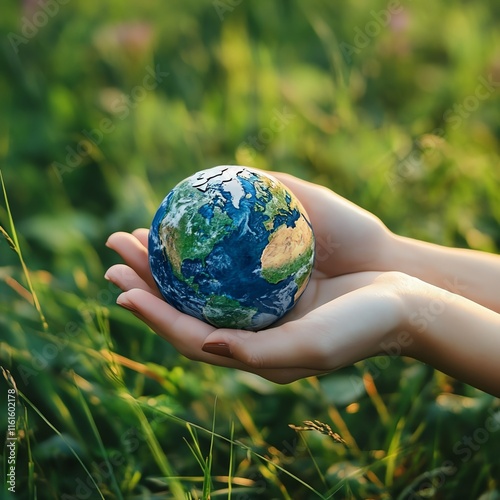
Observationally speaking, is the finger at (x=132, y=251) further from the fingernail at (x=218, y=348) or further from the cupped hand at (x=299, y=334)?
the fingernail at (x=218, y=348)

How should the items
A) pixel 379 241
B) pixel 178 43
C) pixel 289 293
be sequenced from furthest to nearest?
pixel 178 43
pixel 379 241
pixel 289 293

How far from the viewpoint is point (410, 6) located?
5.05m

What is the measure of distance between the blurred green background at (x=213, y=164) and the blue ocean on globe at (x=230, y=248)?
0.33 m

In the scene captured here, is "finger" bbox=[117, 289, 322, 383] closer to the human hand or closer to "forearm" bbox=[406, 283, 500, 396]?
"forearm" bbox=[406, 283, 500, 396]

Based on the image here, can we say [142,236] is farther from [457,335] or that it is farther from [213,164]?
[213,164]

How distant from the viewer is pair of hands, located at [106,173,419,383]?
1.84m

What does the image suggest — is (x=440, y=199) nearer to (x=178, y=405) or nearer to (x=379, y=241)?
(x=379, y=241)

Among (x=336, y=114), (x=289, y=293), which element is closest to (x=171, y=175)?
(x=336, y=114)

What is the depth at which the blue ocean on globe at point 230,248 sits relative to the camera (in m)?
2.08

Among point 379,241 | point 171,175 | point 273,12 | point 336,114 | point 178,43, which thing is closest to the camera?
point 379,241

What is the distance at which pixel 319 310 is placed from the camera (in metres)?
1.89

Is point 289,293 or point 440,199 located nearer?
point 289,293

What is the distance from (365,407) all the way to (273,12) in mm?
2970

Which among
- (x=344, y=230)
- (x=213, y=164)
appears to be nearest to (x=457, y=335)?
(x=344, y=230)
